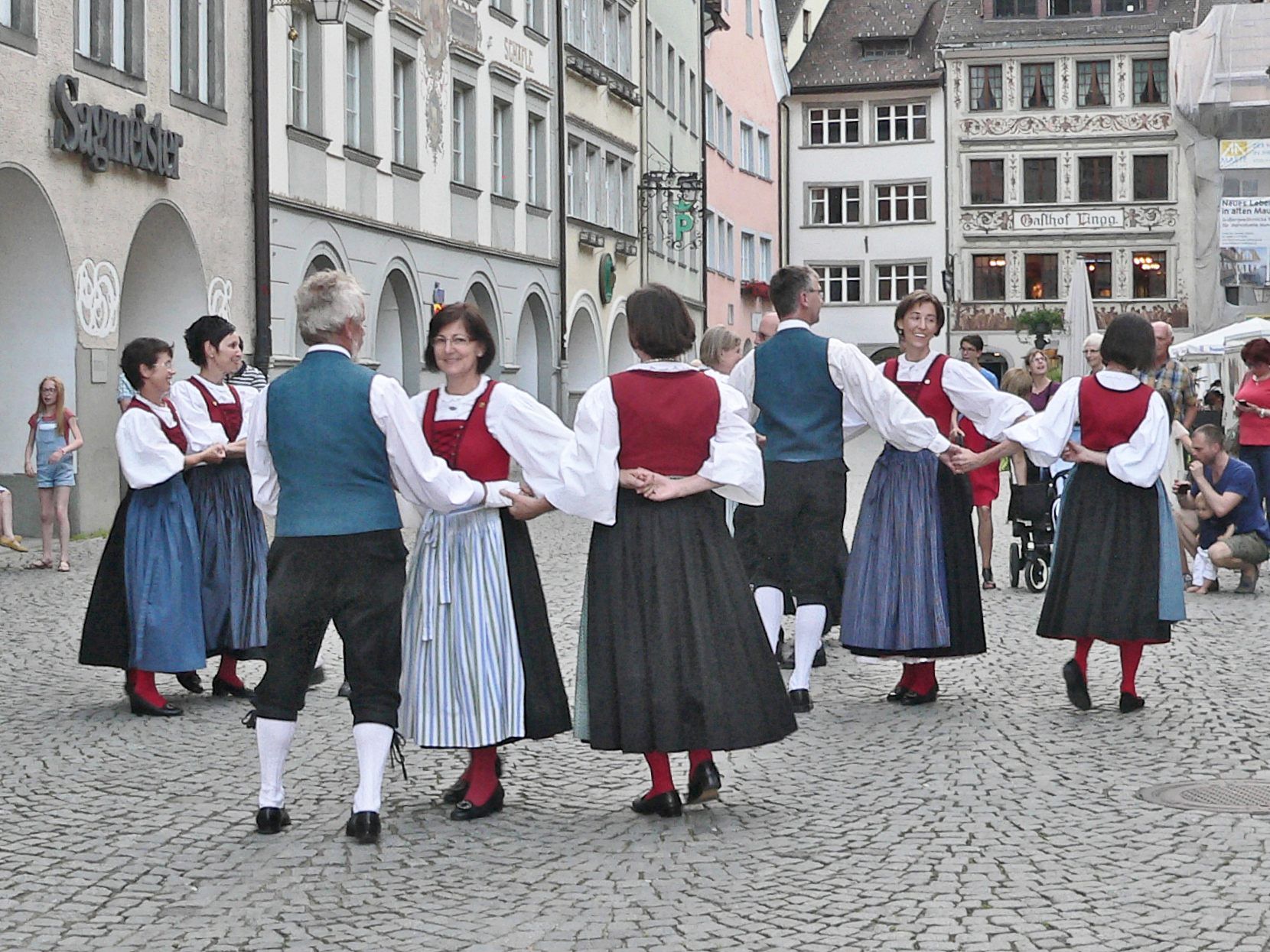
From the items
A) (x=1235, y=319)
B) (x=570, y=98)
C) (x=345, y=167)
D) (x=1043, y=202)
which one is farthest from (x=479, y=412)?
(x=1043, y=202)

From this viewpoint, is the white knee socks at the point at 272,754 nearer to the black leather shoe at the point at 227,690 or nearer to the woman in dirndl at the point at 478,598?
the woman in dirndl at the point at 478,598

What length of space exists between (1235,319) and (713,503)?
42.1 meters

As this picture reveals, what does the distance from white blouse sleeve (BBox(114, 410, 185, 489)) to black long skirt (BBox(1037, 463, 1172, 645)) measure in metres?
3.90

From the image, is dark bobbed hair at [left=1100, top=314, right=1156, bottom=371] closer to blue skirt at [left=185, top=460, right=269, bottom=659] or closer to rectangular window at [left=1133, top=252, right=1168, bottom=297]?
blue skirt at [left=185, top=460, right=269, bottom=659]

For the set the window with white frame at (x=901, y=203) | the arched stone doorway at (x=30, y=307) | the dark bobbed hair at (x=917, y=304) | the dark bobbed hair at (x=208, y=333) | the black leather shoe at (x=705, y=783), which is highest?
the window with white frame at (x=901, y=203)

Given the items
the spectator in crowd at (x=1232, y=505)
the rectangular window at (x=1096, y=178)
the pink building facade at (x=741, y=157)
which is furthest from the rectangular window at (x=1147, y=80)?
the spectator in crowd at (x=1232, y=505)

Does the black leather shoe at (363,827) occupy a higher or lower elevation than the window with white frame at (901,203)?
lower

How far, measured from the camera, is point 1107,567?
8.85 meters

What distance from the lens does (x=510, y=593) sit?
6645mm

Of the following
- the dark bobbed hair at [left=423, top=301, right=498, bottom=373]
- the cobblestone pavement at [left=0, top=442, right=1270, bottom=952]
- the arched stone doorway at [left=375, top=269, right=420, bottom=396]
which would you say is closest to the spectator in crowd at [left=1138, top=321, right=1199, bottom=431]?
the cobblestone pavement at [left=0, top=442, right=1270, bottom=952]

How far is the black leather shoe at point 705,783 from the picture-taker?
6.74 m

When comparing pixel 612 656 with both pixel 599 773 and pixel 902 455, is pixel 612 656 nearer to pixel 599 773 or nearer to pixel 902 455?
pixel 599 773

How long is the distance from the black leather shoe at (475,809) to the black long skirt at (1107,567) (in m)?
3.11

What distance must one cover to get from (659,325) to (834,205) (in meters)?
55.3
